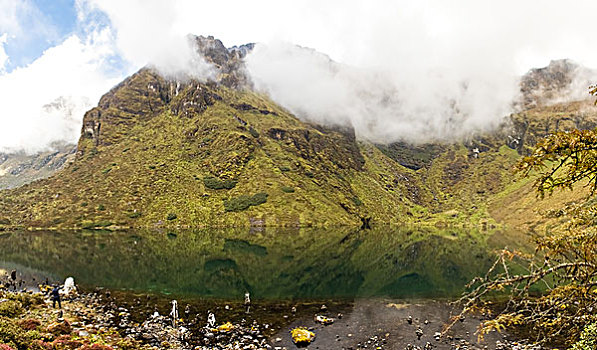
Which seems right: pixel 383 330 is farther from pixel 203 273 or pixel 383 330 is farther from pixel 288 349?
pixel 203 273

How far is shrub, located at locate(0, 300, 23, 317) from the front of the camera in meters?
35.1

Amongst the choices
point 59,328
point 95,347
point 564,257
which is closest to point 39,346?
point 95,347

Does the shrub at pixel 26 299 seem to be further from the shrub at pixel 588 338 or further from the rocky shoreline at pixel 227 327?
the shrub at pixel 588 338

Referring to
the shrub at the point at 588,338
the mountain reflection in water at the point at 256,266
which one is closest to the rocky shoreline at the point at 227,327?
the mountain reflection in water at the point at 256,266

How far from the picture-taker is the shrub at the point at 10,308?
35100 millimetres

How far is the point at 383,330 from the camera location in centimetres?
3769

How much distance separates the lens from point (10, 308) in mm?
36281

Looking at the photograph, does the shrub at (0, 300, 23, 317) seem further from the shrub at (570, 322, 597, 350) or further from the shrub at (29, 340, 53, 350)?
the shrub at (570, 322, 597, 350)

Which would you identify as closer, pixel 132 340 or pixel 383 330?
pixel 132 340

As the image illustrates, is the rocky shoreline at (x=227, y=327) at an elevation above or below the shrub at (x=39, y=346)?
below

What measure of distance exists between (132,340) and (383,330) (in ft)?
82.9

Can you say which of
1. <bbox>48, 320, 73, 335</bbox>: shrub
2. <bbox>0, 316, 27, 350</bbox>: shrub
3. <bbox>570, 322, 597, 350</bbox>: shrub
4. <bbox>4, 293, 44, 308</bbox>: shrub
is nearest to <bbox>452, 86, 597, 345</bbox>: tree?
<bbox>570, 322, 597, 350</bbox>: shrub

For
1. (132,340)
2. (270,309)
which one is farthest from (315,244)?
(132,340)

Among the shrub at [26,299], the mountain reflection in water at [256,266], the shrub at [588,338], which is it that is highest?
the shrub at [588,338]
